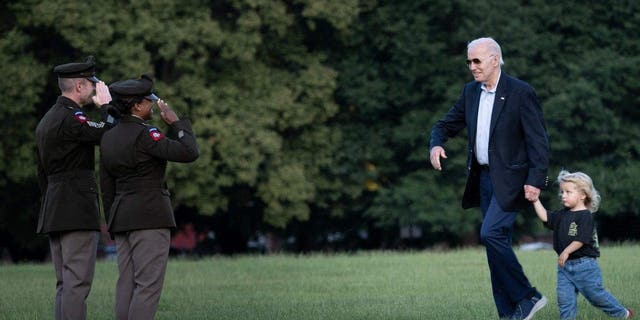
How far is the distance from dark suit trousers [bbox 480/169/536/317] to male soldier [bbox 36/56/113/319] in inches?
116

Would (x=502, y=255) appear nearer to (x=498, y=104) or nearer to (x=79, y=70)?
(x=498, y=104)

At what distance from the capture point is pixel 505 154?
910cm

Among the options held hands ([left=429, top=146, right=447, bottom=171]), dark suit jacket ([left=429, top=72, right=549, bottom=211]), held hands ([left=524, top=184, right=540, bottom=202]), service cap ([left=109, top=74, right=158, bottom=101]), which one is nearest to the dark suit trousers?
dark suit jacket ([left=429, top=72, right=549, bottom=211])

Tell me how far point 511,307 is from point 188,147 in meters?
3.11

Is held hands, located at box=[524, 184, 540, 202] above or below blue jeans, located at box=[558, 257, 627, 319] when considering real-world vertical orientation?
above

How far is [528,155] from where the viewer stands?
9.10m

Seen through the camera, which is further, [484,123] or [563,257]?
[563,257]

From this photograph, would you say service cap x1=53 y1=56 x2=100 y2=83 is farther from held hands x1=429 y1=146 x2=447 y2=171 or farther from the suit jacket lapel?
the suit jacket lapel

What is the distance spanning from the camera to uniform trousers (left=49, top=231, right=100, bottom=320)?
8.47m

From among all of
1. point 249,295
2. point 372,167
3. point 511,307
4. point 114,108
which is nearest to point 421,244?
point 372,167

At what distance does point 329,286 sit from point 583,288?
5508 millimetres

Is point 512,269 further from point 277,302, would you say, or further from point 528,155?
point 277,302

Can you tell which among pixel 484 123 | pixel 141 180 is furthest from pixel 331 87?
pixel 141 180

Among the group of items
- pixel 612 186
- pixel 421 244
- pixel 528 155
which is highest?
pixel 528 155
